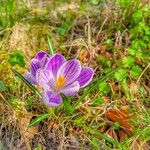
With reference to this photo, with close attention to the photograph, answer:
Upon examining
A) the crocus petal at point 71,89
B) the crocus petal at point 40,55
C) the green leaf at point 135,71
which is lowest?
the green leaf at point 135,71

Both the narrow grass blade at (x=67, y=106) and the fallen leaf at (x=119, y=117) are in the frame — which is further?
the fallen leaf at (x=119, y=117)

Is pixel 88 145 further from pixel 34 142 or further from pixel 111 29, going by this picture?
pixel 111 29

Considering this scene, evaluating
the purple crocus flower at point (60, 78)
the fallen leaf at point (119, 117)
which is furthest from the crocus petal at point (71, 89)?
the fallen leaf at point (119, 117)

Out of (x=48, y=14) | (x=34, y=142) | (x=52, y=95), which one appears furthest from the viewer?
(x=48, y=14)

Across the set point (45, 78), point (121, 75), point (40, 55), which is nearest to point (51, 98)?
point (45, 78)

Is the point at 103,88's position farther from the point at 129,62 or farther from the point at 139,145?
the point at 139,145

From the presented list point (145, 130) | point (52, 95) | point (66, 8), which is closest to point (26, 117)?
point (52, 95)

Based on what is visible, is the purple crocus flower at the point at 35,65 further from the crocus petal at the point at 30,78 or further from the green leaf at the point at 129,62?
the green leaf at the point at 129,62
